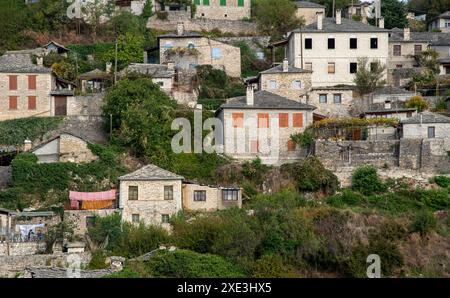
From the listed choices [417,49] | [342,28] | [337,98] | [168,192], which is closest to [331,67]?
[342,28]

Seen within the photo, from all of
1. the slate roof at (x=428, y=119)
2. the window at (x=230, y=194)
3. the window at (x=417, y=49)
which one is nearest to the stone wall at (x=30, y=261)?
the window at (x=230, y=194)

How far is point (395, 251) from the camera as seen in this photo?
42594 mm

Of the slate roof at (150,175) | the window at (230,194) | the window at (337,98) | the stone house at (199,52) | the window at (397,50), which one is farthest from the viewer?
the window at (397,50)

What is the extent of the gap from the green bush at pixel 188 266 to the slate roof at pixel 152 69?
1889 cm

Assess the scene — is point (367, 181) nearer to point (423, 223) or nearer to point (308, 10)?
point (423, 223)

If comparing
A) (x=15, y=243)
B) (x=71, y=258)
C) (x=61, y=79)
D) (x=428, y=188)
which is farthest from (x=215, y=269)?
(x=61, y=79)

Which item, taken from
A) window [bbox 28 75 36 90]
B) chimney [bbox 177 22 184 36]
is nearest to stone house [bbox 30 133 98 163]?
window [bbox 28 75 36 90]

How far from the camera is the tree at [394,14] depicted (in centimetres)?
7306

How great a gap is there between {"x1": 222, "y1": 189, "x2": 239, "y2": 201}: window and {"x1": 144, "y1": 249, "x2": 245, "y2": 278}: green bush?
5.68 metres

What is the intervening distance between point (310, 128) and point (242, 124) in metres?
3.14

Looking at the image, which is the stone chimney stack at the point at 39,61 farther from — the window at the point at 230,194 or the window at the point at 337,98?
the window at the point at 230,194

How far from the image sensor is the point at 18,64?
194ft

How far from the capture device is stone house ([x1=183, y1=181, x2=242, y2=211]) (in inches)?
1848

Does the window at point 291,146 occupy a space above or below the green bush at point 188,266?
above
